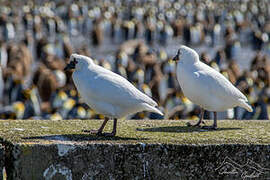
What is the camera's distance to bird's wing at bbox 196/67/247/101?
4641mm

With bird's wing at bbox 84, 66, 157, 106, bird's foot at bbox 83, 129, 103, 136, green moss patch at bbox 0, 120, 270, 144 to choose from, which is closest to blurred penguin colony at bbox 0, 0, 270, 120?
green moss patch at bbox 0, 120, 270, 144

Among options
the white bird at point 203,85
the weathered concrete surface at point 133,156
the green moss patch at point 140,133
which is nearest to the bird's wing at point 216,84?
the white bird at point 203,85

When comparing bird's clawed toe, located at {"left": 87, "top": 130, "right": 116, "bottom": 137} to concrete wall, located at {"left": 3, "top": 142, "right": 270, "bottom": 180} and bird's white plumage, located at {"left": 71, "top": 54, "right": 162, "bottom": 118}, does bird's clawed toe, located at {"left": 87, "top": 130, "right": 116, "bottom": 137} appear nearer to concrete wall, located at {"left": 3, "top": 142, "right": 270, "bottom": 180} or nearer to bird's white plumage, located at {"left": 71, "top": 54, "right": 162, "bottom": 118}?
bird's white plumage, located at {"left": 71, "top": 54, "right": 162, "bottom": 118}

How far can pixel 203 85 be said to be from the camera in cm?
461

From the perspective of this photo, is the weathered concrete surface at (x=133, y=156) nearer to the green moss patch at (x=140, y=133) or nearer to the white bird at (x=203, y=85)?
the green moss patch at (x=140, y=133)

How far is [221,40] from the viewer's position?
32.5 meters

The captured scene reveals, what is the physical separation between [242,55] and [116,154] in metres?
23.5

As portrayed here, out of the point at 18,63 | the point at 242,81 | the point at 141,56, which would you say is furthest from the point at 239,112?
the point at 141,56

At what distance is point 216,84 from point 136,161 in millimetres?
1233

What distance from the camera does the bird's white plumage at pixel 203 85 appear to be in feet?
15.1

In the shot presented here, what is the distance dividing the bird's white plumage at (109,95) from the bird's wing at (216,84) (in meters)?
0.66

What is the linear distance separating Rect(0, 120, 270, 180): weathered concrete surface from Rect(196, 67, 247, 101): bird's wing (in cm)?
61

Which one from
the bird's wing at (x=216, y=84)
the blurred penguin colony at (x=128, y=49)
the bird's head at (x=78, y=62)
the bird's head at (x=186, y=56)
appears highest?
the bird's head at (x=78, y=62)

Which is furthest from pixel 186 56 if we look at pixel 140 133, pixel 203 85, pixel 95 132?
pixel 95 132
